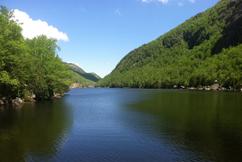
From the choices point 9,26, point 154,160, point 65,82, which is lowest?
point 154,160

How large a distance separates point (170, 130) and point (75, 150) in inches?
630

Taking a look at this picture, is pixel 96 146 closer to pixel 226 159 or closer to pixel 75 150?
pixel 75 150

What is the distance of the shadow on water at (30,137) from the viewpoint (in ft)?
100

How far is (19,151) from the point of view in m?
31.7

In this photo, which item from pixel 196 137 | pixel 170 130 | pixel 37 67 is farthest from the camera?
pixel 37 67

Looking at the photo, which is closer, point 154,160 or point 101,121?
point 154,160

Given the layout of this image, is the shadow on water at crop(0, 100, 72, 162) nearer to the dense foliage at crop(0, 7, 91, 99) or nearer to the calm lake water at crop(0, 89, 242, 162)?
the calm lake water at crop(0, 89, 242, 162)

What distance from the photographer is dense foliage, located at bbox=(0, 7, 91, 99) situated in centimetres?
7411

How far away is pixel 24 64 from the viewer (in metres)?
81.4

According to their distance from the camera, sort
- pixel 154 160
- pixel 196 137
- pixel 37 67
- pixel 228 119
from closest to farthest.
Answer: pixel 154 160 < pixel 196 137 < pixel 228 119 < pixel 37 67

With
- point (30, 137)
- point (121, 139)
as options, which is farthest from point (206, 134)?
point (30, 137)

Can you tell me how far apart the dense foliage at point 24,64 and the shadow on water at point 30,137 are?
69.9ft

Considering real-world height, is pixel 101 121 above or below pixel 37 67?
below

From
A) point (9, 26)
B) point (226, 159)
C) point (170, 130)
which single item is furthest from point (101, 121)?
point (9, 26)
